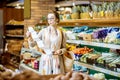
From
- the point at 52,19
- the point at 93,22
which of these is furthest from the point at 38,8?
the point at 52,19

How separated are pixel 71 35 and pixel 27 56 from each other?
233 cm

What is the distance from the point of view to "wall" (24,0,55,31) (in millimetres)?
8250

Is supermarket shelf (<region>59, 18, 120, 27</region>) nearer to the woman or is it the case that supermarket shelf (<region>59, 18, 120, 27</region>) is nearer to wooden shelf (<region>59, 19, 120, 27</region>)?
wooden shelf (<region>59, 19, 120, 27</region>)

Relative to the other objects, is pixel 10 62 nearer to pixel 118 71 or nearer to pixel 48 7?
pixel 48 7

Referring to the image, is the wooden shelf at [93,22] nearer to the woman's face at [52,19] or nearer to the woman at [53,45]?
the woman at [53,45]

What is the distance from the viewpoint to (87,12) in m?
5.64

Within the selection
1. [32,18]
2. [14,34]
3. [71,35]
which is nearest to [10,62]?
[14,34]

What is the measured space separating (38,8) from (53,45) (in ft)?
14.3

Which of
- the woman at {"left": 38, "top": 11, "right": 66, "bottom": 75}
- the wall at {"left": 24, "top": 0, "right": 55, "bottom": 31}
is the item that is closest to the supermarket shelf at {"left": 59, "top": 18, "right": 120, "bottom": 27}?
the woman at {"left": 38, "top": 11, "right": 66, "bottom": 75}

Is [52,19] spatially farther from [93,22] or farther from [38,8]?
[38,8]

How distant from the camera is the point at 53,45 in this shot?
13.4 ft

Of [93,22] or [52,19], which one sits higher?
[52,19]

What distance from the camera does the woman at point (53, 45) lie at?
4.10 metres

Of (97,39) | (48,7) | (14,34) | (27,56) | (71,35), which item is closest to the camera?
(97,39)
